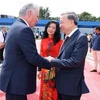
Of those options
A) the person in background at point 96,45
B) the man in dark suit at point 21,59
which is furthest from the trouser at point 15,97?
the person in background at point 96,45

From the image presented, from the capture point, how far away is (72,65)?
→ 2.63 metres

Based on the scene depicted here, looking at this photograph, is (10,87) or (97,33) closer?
(10,87)

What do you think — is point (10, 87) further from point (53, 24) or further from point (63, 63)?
point (53, 24)

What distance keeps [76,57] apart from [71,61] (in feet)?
0.21

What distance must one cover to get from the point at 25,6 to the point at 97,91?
3.78 metres

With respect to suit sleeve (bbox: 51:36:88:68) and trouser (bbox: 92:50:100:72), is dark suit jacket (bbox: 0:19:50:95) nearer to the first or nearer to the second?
suit sleeve (bbox: 51:36:88:68)

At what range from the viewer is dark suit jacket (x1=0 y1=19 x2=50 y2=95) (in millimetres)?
2521

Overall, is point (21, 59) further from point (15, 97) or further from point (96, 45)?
point (96, 45)

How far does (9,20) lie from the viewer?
3603cm

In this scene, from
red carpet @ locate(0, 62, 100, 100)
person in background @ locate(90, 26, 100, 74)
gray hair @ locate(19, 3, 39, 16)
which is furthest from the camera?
person in background @ locate(90, 26, 100, 74)

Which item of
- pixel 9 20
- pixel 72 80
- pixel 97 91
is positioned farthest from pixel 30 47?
pixel 9 20

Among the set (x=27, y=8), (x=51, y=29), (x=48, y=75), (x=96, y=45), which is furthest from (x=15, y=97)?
(x=96, y=45)

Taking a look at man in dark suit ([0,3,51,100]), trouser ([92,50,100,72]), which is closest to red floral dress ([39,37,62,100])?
man in dark suit ([0,3,51,100])

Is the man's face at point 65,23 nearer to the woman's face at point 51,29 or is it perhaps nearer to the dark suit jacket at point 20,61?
the dark suit jacket at point 20,61
